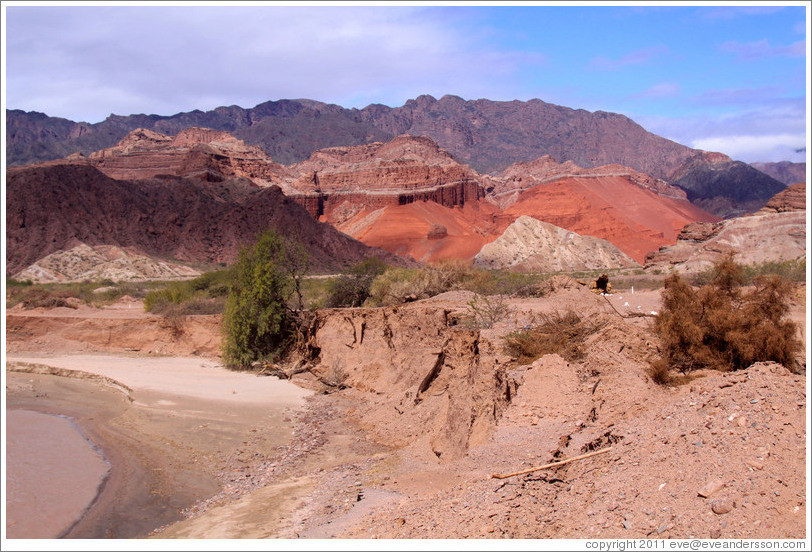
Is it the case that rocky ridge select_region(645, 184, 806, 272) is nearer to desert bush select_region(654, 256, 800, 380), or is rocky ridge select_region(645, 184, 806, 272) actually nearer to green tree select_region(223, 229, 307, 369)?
green tree select_region(223, 229, 307, 369)

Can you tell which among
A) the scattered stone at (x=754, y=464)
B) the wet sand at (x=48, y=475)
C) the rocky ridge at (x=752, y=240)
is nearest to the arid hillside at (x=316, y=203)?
the rocky ridge at (x=752, y=240)

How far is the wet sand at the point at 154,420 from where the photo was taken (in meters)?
10.7

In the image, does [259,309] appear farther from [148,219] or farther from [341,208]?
[341,208]

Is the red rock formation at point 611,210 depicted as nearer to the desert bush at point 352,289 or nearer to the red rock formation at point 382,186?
the red rock formation at point 382,186

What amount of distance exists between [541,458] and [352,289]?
23.1m

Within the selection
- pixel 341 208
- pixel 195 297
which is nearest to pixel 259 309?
pixel 195 297

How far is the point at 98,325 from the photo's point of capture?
1156 inches

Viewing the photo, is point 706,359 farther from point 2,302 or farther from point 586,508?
point 2,302

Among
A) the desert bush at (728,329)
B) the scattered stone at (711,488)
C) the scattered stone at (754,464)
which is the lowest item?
the scattered stone at (711,488)

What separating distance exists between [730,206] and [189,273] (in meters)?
134

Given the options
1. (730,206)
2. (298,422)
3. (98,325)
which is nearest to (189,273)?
(98,325)

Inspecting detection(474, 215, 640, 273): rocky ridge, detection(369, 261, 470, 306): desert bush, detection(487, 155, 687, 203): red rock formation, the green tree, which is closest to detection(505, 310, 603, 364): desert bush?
detection(369, 261, 470, 306): desert bush

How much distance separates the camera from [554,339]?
39.7 ft

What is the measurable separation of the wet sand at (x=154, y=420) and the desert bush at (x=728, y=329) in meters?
8.19
